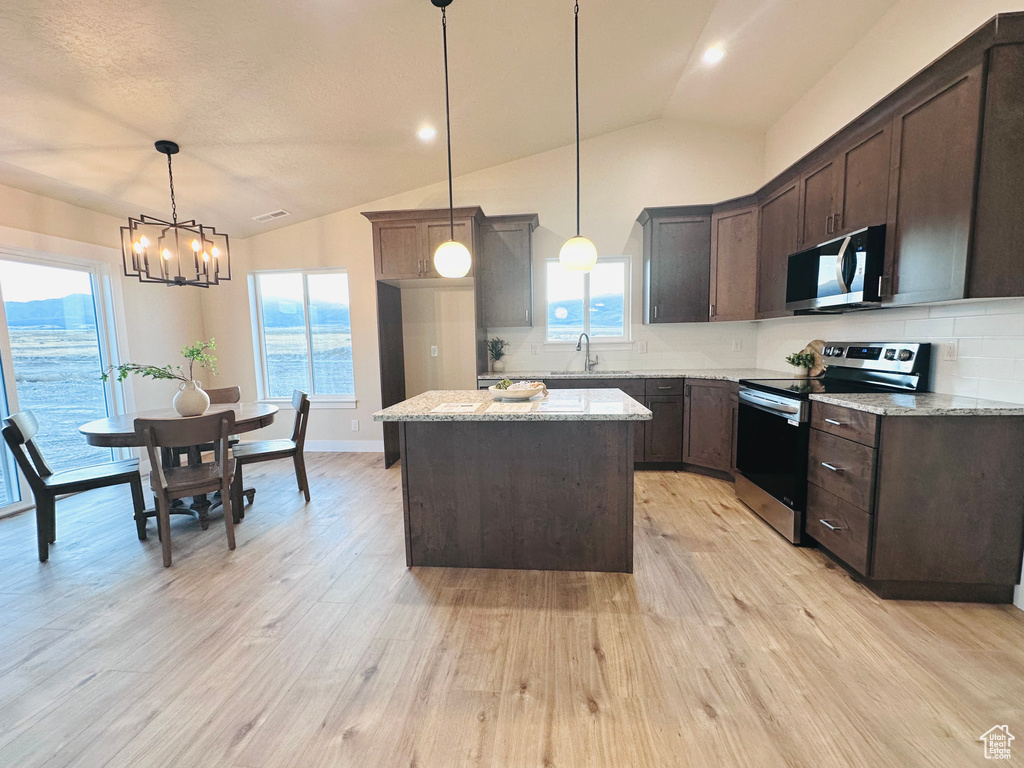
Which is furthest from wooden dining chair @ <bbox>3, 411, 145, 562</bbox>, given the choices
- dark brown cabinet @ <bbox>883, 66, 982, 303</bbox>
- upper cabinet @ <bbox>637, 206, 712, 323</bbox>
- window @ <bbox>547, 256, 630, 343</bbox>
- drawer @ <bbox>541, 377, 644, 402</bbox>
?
Answer: dark brown cabinet @ <bbox>883, 66, 982, 303</bbox>

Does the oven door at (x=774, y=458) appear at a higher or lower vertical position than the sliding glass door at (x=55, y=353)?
lower

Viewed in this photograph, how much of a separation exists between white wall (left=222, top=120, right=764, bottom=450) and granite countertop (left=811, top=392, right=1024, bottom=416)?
2.16 meters

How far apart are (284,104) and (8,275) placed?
255 cm

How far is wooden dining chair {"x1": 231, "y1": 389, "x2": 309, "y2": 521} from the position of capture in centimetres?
303

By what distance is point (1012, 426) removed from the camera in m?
1.84

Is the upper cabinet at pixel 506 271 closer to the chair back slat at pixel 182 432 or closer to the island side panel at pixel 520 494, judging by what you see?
the island side panel at pixel 520 494

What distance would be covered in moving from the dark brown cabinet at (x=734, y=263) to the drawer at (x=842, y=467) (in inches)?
64.4

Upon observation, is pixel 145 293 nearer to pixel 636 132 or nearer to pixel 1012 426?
pixel 636 132

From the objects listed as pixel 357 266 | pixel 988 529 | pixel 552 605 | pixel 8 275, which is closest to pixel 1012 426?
pixel 988 529

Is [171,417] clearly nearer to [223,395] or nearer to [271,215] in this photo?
[223,395]

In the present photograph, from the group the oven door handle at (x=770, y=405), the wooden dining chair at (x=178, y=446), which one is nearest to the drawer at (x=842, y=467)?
the oven door handle at (x=770, y=405)

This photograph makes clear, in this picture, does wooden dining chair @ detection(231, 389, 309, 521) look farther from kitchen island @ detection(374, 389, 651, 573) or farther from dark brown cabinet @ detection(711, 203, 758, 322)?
dark brown cabinet @ detection(711, 203, 758, 322)

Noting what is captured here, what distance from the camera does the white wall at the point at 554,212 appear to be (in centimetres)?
419

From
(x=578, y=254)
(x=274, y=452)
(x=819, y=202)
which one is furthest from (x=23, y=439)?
(x=819, y=202)
